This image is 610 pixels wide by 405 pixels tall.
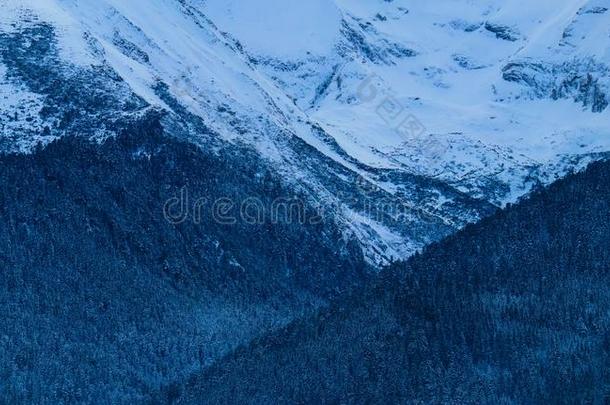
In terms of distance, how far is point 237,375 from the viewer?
606 ft

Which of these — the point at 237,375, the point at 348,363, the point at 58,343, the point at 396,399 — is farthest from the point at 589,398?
the point at 58,343

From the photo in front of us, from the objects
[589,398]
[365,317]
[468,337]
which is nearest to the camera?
[589,398]

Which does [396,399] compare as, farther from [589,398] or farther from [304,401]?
[589,398]

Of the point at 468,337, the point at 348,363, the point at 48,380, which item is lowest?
the point at 48,380

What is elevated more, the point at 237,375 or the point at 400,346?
the point at 400,346

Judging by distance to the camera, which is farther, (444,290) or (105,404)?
(444,290)

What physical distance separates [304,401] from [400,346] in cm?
1880

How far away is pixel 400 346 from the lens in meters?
185

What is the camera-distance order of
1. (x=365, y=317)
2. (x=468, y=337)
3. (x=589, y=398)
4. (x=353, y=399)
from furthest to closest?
(x=365, y=317), (x=468, y=337), (x=353, y=399), (x=589, y=398)

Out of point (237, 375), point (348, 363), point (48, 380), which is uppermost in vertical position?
point (348, 363)

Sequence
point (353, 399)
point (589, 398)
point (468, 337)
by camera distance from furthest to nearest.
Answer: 1. point (468, 337)
2. point (353, 399)
3. point (589, 398)

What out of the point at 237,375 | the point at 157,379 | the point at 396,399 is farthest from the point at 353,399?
the point at 157,379

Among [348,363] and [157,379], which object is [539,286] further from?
[157,379]

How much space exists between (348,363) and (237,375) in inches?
632
